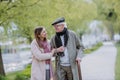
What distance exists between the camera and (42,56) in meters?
7.03

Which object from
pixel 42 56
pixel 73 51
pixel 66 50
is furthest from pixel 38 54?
pixel 73 51

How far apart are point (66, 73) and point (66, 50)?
0.48m

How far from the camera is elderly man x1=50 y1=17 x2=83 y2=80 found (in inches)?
286

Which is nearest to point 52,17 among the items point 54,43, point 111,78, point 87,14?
point 111,78

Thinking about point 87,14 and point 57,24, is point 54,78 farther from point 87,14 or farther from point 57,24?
point 87,14

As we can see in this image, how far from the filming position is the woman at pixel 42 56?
706cm

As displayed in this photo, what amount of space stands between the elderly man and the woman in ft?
0.68

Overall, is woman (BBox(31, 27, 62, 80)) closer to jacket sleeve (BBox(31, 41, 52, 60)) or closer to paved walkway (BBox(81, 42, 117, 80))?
jacket sleeve (BBox(31, 41, 52, 60))

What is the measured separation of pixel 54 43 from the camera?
24.2 ft

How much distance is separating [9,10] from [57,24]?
5.99m

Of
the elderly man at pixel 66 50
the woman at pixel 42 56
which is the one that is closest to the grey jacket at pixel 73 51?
the elderly man at pixel 66 50

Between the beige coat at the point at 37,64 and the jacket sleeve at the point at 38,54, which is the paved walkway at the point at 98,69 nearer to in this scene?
the beige coat at the point at 37,64

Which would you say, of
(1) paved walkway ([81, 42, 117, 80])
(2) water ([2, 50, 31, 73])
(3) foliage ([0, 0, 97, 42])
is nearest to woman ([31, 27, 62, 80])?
(3) foliage ([0, 0, 97, 42])

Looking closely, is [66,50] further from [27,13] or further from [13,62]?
[13,62]
